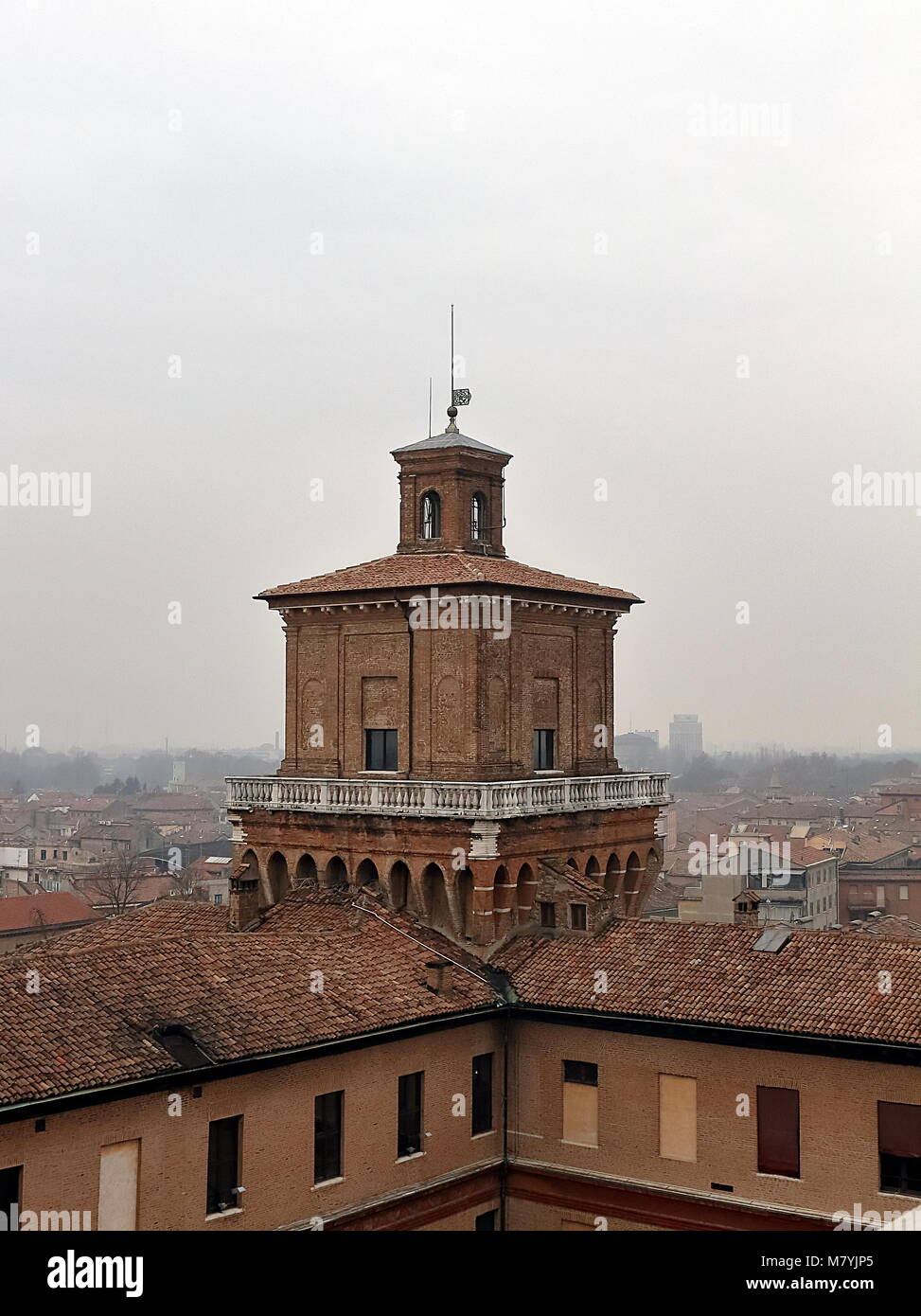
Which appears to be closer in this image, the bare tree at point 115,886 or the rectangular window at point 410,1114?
the rectangular window at point 410,1114

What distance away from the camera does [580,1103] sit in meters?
28.3

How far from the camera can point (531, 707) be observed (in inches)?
1342

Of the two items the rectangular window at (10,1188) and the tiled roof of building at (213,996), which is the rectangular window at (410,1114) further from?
the rectangular window at (10,1188)

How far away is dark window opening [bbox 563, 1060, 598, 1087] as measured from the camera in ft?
92.5

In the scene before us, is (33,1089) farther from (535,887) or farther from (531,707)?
(531,707)

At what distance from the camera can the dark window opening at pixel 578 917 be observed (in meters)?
30.8

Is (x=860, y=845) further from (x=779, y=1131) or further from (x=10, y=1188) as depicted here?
(x=10, y=1188)

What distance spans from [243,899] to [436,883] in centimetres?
482

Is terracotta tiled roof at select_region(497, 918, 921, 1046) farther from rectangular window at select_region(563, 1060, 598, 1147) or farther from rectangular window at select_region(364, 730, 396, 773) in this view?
rectangular window at select_region(364, 730, 396, 773)

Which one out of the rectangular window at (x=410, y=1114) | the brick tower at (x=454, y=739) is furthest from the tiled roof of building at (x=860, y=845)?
the rectangular window at (x=410, y=1114)

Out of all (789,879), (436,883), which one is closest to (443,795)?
(436,883)

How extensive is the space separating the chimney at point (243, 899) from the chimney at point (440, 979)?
19.5 feet

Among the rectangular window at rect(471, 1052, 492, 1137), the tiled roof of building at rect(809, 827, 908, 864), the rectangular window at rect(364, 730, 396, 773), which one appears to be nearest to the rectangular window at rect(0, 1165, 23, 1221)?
the rectangular window at rect(471, 1052, 492, 1137)

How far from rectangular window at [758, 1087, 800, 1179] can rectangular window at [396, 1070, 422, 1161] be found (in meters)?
6.07
